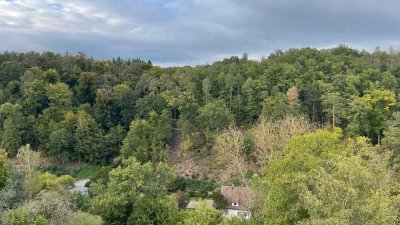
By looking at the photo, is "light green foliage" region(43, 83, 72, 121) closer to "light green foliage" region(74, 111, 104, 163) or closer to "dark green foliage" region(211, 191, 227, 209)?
"light green foliage" region(74, 111, 104, 163)

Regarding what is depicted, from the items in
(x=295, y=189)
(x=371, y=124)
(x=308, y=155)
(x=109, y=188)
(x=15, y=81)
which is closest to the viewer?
(x=295, y=189)

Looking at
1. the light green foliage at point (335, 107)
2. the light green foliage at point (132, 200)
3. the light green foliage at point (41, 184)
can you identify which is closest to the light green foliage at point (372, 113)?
the light green foliage at point (335, 107)

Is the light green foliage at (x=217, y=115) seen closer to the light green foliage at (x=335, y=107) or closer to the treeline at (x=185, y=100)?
the treeline at (x=185, y=100)

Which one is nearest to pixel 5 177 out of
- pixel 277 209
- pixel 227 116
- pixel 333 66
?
pixel 277 209

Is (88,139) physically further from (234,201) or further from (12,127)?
(234,201)

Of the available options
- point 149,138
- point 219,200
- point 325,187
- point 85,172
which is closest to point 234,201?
point 219,200

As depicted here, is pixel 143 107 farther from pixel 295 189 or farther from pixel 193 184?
pixel 295 189
